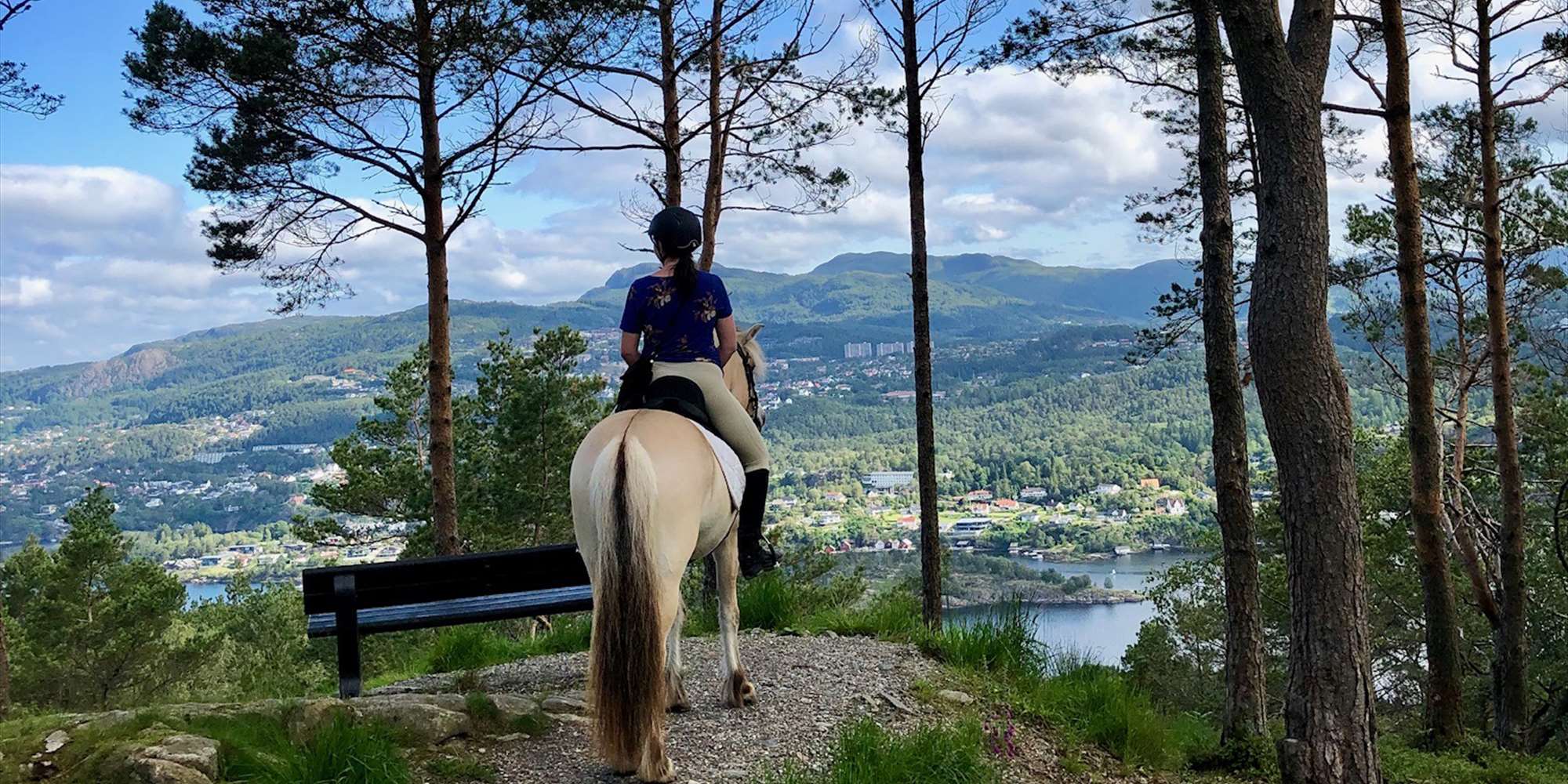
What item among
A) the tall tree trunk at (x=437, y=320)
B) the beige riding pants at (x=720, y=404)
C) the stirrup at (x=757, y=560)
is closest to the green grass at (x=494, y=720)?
the stirrup at (x=757, y=560)

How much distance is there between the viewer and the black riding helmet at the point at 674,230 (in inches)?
190

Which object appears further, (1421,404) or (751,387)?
(1421,404)

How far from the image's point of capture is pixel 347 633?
215 inches

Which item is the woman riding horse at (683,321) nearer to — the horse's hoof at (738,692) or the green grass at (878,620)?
the horse's hoof at (738,692)

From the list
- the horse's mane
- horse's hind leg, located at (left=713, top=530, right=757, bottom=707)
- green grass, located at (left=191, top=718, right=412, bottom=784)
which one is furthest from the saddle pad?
green grass, located at (left=191, top=718, right=412, bottom=784)

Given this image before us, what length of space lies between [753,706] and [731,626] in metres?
0.46

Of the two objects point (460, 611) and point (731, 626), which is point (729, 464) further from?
point (460, 611)

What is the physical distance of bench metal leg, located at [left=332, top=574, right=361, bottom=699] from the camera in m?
5.42

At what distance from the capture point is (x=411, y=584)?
5.73 m

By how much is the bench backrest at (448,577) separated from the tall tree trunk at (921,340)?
2885 millimetres

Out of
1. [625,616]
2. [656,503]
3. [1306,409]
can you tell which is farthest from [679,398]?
[1306,409]

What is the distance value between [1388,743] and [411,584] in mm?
9007

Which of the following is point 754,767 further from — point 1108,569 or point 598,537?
point 1108,569

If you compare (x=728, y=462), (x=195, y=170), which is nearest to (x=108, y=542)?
(x=195, y=170)
